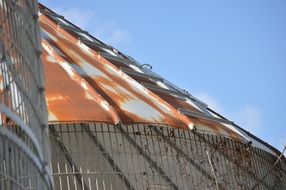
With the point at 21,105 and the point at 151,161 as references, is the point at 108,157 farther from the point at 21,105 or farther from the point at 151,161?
the point at 21,105

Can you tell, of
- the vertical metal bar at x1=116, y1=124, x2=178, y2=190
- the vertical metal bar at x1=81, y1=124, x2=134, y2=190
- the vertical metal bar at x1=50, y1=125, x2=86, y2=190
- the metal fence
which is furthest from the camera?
the vertical metal bar at x1=116, y1=124, x2=178, y2=190

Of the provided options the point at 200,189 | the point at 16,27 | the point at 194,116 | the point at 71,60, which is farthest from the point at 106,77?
the point at 16,27

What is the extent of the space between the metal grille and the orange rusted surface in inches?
25.8

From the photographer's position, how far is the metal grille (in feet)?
53.5

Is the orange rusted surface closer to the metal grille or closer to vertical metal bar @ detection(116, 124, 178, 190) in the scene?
the metal grille

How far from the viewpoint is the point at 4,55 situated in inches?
320

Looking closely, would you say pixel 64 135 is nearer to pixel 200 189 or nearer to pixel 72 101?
pixel 72 101

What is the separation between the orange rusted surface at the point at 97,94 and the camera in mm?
15414

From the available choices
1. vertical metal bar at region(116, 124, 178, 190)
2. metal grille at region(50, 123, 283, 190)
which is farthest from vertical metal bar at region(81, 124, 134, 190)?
vertical metal bar at region(116, 124, 178, 190)

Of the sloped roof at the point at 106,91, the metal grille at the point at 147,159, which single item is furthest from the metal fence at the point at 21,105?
the metal grille at the point at 147,159

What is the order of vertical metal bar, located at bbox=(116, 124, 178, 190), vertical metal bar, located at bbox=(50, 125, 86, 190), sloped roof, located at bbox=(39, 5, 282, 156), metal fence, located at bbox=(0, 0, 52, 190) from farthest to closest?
vertical metal bar, located at bbox=(116, 124, 178, 190), vertical metal bar, located at bbox=(50, 125, 86, 190), sloped roof, located at bbox=(39, 5, 282, 156), metal fence, located at bbox=(0, 0, 52, 190)

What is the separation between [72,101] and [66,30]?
6.44m

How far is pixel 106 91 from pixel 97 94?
0.62 m

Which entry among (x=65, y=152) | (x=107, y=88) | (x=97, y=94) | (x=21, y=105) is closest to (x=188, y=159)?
(x=107, y=88)
